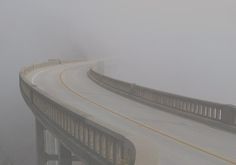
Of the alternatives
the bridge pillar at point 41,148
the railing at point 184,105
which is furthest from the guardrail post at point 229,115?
the bridge pillar at point 41,148

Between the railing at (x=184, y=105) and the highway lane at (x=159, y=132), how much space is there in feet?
1.90

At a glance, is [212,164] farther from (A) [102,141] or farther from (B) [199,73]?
(B) [199,73]

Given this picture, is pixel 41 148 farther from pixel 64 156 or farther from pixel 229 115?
pixel 229 115

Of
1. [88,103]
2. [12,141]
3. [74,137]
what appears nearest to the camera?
[74,137]

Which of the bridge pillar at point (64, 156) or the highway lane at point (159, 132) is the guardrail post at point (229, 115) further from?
the bridge pillar at point (64, 156)

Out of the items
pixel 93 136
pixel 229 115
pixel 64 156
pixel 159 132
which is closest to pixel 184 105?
pixel 229 115

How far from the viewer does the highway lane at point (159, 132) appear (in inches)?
520

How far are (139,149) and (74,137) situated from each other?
5154 mm

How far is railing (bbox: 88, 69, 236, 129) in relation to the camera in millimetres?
19984

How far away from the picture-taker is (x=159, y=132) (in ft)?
59.1

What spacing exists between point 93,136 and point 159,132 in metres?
5.76

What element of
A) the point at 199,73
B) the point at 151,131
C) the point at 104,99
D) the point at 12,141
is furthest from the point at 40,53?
the point at 151,131

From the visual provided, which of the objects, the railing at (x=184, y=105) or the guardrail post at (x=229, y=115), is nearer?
the guardrail post at (x=229, y=115)

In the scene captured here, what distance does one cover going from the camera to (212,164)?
13.1 metres
